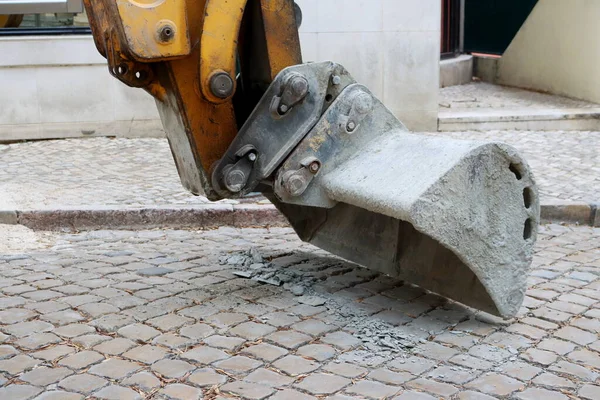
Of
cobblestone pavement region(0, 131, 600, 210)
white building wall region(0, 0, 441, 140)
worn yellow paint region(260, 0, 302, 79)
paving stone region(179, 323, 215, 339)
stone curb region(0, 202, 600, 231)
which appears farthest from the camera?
white building wall region(0, 0, 441, 140)

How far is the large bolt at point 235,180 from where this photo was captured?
396 cm

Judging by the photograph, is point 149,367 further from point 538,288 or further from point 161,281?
point 538,288

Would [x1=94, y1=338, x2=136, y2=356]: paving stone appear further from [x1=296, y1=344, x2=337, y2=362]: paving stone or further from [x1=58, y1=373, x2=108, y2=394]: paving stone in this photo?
[x1=296, y1=344, x2=337, y2=362]: paving stone

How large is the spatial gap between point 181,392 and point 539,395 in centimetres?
136

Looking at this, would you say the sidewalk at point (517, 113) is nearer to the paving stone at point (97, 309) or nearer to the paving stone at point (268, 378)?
the paving stone at point (97, 309)

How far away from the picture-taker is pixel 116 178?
7.23m

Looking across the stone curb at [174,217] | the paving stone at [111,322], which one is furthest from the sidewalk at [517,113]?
the paving stone at [111,322]

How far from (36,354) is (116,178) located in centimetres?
380

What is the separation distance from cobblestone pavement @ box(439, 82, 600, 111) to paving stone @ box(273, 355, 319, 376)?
7128 mm

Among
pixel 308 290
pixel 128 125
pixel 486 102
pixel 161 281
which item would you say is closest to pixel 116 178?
pixel 128 125

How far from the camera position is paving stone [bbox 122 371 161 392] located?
10.6ft

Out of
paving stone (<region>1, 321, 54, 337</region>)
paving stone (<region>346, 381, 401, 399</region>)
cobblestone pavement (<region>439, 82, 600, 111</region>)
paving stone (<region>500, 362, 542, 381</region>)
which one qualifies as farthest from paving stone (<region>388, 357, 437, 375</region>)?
cobblestone pavement (<region>439, 82, 600, 111</region>)

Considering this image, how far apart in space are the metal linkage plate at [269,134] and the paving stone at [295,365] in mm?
886

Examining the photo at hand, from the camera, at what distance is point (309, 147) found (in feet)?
13.1
